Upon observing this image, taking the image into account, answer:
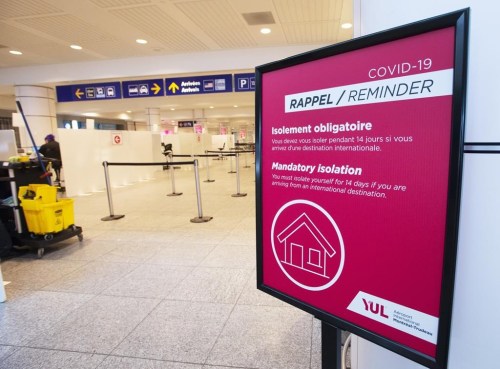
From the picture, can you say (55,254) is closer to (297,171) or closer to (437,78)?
(297,171)

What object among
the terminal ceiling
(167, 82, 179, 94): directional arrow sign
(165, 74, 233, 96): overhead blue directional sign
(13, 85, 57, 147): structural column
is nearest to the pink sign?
the terminal ceiling

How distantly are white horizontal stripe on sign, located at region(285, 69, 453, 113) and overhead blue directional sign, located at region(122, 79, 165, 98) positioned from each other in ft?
26.9

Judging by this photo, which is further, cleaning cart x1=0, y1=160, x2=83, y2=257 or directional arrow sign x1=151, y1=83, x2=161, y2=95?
directional arrow sign x1=151, y1=83, x2=161, y2=95

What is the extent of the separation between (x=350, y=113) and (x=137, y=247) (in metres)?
3.49

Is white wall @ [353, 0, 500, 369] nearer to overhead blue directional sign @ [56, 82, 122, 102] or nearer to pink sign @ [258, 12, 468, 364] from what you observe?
pink sign @ [258, 12, 468, 364]

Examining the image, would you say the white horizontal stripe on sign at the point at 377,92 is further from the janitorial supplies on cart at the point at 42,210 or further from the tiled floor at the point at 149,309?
the janitorial supplies on cart at the point at 42,210

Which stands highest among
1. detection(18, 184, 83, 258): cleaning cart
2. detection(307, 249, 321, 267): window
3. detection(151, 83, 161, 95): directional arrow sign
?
detection(151, 83, 161, 95): directional arrow sign

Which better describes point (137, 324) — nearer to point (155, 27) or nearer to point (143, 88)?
point (155, 27)

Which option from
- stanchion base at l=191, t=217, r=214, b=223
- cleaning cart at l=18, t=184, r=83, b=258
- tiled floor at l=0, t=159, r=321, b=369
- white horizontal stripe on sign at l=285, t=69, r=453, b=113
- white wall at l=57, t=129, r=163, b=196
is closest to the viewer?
white horizontal stripe on sign at l=285, t=69, r=453, b=113

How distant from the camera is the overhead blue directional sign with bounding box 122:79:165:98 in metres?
8.35

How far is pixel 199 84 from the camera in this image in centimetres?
841

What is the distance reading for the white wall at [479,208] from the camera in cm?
74

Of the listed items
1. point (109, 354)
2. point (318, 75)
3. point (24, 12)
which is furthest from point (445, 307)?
point (24, 12)

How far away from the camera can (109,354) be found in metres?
1.88
